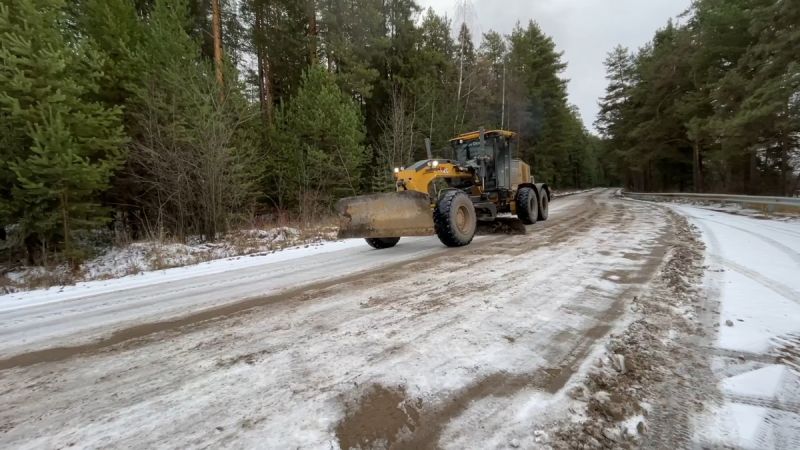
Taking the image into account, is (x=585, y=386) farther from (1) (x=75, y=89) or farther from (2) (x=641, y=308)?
(1) (x=75, y=89)

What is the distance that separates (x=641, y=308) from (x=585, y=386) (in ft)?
5.15

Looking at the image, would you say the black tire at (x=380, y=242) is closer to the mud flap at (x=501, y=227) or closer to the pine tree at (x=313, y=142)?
the mud flap at (x=501, y=227)

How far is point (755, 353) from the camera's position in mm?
2201

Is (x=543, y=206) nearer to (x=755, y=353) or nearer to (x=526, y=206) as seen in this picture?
(x=526, y=206)

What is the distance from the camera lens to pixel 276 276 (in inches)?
186

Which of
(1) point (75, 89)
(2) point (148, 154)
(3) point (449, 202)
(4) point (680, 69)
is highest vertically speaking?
(4) point (680, 69)

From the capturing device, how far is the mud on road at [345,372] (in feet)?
5.15

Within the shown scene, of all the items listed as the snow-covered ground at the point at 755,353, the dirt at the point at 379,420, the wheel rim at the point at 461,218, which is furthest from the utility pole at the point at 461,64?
the dirt at the point at 379,420

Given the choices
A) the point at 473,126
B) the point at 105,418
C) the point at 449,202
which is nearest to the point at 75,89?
the point at 449,202

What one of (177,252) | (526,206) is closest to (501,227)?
(526,206)

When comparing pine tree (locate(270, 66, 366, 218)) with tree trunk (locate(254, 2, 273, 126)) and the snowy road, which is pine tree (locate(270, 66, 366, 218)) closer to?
tree trunk (locate(254, 2, 273, 126))

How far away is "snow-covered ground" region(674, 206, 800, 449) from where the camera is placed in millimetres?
1531

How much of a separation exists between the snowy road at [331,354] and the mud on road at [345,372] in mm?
10

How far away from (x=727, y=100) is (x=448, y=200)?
1847 centimetres
